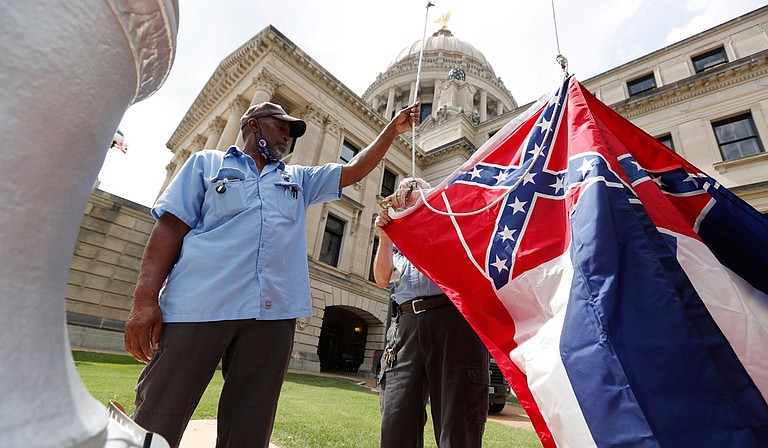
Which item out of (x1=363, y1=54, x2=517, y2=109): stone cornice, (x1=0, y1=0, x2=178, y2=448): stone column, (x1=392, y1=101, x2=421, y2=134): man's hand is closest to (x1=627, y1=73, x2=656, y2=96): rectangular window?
(x1=363, y1=54, x2=517, y2=109): stone cornice

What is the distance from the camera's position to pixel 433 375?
2.09 metres

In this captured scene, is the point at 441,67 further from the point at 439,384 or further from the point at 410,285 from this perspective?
the point at 439,384

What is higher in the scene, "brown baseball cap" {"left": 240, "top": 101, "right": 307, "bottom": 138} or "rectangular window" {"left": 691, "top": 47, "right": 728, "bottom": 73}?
"rectangular window" {"left": 691, "top": 47, "right": 728, "bottom": 73}

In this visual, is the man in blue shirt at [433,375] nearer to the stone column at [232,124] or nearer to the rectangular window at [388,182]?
the stone column at [232,124]

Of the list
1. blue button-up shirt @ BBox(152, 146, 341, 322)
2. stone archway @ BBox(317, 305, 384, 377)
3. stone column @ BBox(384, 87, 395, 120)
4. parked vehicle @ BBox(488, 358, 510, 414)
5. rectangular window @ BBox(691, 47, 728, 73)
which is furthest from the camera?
stone column @ BBox(384, 87, 395, 120)

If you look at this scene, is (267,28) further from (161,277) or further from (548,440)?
(548,440)

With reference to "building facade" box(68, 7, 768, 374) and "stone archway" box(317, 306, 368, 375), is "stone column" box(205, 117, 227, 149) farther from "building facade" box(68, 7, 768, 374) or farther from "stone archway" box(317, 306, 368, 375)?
"stone archway" box(317, 306, 368, 375)

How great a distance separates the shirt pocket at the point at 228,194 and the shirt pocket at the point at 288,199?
0.18m

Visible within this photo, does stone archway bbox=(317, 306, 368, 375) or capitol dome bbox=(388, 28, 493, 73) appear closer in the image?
stone archway bbox=(317, 306, 368, 375)

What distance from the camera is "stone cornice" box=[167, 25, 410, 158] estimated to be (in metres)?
14.9

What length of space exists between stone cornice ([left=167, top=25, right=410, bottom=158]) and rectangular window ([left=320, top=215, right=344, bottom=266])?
5.48m

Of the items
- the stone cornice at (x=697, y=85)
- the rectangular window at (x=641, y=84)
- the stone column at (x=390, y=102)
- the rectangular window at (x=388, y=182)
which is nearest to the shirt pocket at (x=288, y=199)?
the rectangular window at (x=388, y=182)

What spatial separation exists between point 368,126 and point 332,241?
20.5ft

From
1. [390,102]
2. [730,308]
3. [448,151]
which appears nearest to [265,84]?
[448,151]
